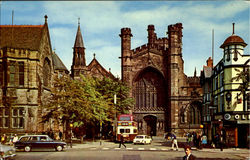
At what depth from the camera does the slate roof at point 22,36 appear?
40903mm

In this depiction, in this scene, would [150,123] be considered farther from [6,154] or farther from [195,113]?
[6,154]

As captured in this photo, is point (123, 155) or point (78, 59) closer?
point (123, 155)

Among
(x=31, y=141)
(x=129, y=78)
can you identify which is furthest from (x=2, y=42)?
(x=129, y=78)

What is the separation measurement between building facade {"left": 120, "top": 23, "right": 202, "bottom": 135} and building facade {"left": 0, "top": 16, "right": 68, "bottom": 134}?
30.5 metres

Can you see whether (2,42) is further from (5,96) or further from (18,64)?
(5,96)

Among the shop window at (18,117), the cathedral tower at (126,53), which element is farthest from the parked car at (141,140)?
the cathedral tower at (126,53)

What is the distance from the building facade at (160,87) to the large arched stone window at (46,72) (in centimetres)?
2504

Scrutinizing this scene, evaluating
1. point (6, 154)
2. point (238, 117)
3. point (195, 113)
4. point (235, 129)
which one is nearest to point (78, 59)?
point (195, 113)

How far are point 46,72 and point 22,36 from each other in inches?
251

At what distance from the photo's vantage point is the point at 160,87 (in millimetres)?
72500

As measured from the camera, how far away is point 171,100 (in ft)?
227

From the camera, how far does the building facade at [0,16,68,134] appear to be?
39.3 meters

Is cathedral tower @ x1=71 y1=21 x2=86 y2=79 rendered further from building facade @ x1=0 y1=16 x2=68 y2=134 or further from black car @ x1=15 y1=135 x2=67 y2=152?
black car @ x1=15 y1=135 x2=67 y2=152

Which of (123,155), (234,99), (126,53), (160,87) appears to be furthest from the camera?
(160,87)
